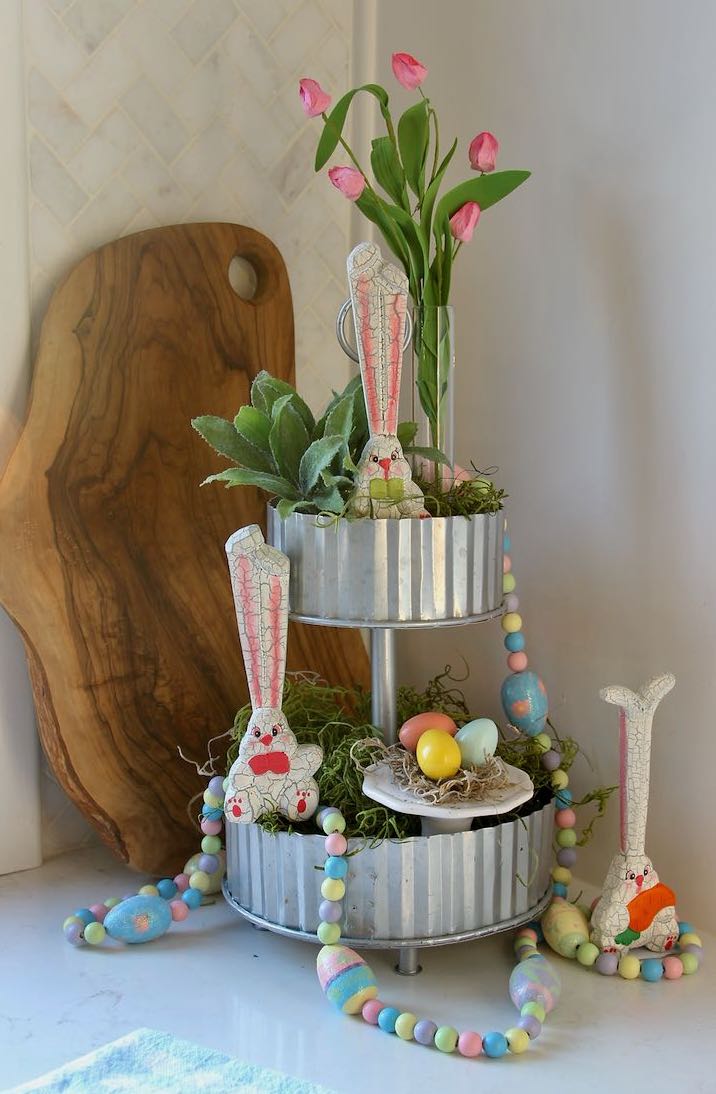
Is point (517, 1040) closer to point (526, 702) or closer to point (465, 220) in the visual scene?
point (526, 702)

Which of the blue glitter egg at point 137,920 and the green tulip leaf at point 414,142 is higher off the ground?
the green tulip leaf at point 414,142

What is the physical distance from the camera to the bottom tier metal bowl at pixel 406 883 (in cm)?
104

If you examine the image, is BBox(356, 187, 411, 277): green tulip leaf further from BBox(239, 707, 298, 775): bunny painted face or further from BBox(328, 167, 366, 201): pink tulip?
BBox(239, 707, 298, 775): bunny painted face

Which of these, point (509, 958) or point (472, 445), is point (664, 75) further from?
point (509, 958)

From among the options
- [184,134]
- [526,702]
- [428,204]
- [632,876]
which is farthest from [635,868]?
[184,134]

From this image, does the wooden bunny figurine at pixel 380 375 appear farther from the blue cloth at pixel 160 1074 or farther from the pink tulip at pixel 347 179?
the blue cloth at pixel 160 1074

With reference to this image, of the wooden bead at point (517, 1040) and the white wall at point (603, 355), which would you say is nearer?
the wooden bead at point (517, 1040)

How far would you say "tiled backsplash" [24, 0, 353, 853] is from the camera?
125 centimetres

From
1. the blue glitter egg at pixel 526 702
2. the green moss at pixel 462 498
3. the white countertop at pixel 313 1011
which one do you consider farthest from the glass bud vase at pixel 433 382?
the white countertop at pixel 313 1011

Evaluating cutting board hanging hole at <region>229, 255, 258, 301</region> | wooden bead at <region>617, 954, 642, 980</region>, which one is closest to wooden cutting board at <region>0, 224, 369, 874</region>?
cutting board hanging hole at <region>229, 255, 258, 301</region>

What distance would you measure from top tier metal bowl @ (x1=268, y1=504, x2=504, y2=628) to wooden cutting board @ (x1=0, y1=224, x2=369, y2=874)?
0.27 m

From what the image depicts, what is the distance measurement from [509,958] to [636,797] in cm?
20

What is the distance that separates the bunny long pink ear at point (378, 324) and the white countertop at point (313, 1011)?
500 mm

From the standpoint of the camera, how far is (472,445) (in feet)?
4.57
